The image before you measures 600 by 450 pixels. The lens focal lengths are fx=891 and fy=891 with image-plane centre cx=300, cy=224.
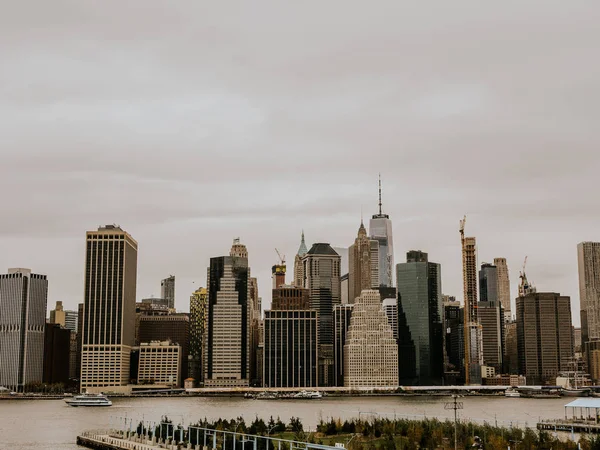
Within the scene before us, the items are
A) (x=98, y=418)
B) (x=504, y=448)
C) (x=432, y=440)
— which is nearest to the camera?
(x=504, y=448)

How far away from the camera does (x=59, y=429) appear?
11194 cm

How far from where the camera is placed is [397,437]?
73500mm

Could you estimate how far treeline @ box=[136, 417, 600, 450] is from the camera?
64.4 metres

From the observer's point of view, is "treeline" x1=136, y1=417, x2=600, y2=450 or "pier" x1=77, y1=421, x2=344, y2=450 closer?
"treeline" x1=136, y1=417, x2=600, y2=450

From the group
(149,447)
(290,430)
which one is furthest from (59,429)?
(149,447)

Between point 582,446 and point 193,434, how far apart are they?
32.9 m

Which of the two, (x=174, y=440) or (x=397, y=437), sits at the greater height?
(x=397, y=437)

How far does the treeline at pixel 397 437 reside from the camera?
211ft

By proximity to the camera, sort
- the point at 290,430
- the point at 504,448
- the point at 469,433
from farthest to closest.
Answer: the point at 290,430 < the point at 469,433 < the point at 504,448

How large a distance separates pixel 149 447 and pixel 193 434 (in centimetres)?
913

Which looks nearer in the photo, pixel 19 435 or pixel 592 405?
pixel 592 405

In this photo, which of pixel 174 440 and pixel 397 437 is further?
pixel 397 437

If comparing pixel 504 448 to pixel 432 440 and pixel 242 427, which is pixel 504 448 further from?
pixel 242 427

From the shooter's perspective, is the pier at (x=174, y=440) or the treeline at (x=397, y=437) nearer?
the treeline at (x=397, y=437)
